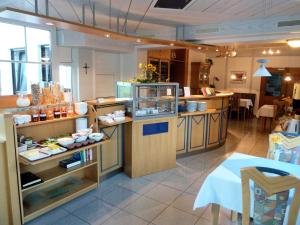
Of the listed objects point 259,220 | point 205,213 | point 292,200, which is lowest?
point 205,213

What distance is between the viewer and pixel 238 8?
354 centimetres

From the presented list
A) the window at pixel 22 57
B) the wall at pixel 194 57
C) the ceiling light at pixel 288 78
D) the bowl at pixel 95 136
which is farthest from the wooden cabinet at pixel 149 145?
the ceiling light at pixel 288 78

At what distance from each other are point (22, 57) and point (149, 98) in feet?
10.6

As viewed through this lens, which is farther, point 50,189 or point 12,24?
point 12,24

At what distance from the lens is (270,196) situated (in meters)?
1.65

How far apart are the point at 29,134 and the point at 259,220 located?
2.55m

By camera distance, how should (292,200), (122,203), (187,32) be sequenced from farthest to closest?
(187,32) → (122,203) → (292,200)

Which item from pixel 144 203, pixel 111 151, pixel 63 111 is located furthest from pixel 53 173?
pixel 144 203

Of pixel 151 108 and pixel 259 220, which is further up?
pixel 151 108

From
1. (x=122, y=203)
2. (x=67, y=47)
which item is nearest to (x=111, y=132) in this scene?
(x=122, y=203)

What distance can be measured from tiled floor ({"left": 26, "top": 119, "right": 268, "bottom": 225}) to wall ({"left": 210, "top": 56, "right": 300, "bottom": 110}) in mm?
6725

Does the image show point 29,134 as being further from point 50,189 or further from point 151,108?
point 151,108

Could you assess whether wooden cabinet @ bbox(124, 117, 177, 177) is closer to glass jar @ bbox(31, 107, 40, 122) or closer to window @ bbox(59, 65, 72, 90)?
glass jar @ bbox(31, 107, 40, 122)

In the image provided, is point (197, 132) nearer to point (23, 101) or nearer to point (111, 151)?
point (111, 151)
